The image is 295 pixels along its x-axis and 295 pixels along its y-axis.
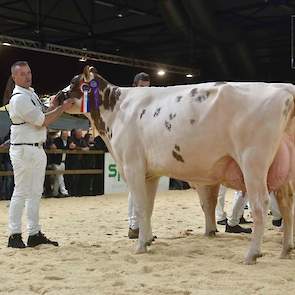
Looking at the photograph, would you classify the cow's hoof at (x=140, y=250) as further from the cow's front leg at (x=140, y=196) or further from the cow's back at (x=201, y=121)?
the cow's back at (x=201, y=121)

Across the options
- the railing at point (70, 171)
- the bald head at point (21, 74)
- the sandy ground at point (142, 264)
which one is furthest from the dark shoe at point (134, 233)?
the railing at point (70, 171)

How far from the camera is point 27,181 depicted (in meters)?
5.69

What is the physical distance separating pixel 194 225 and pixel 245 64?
1111 centimetres

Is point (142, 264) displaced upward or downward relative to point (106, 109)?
A: downward

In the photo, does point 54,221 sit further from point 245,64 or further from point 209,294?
point 245,64

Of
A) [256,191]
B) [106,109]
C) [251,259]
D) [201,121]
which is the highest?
[106,109]

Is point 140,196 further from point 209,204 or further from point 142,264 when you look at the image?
point 209,204

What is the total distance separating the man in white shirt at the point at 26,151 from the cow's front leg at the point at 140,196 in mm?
931

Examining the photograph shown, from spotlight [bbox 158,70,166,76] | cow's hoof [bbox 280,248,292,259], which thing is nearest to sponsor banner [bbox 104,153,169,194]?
spotlight [bbox 158,70,166,76]

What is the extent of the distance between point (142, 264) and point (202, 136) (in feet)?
4.05

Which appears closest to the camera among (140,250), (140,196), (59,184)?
(140,250)

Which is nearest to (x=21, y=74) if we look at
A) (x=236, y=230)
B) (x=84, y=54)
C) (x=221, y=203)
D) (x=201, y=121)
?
(x=201, y=121)

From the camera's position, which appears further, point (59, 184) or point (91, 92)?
point (59, 184)

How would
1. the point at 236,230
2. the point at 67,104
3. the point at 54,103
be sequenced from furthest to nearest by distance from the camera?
the point at 236,230
the point at 54,103
the point at 67,104
